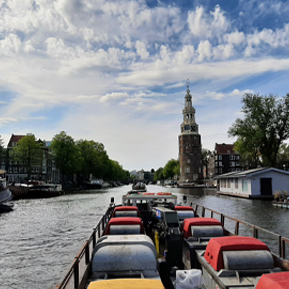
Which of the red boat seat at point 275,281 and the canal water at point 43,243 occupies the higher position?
the red boat seat at point 275,281

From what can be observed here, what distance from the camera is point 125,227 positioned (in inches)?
427

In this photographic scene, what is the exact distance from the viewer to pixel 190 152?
125188 mm

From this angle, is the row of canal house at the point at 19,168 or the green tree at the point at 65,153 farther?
the row of canal house at the point at 19,168

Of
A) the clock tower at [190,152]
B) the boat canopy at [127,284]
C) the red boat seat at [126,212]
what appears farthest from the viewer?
the clock tower at [190,152]

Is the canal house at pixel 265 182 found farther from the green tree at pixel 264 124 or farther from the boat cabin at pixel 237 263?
the boat cabin at pixel 237 263

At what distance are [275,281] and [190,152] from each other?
398ft

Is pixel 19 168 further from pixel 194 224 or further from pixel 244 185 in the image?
pixel 194 224

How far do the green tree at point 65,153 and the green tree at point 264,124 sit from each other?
50.6 m

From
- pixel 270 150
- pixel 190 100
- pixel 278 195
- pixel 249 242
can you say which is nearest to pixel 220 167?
pixel 190 100

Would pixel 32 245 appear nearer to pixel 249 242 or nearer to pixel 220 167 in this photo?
pixel 249 242

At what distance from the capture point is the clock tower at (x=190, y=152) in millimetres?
123500

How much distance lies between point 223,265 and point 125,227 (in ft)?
14.2

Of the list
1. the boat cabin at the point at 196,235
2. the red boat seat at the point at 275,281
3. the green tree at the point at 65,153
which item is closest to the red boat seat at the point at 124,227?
the boat cabin at the point at 196,235

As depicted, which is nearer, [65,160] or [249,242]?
[249,242]
